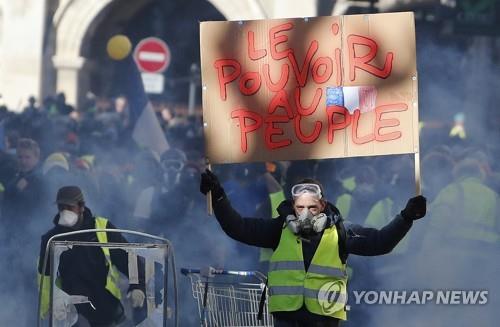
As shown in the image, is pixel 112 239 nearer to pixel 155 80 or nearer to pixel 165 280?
pixel 165 280

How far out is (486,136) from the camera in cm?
1356

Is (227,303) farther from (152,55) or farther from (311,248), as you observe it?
(152,55)

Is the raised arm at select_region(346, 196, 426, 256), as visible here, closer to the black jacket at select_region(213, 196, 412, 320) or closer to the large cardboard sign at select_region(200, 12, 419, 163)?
the black jacket at select_region(213, 196, 412, 320)

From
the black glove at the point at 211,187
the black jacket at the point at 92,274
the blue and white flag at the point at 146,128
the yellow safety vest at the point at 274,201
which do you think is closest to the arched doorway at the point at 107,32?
the blue and white flag at the point at 146,128

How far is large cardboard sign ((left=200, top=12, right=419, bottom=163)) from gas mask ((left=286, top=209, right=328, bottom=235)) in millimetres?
607

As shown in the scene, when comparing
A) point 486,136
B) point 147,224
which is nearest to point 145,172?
point 147,224

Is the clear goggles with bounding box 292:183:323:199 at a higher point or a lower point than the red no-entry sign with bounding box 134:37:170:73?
lower

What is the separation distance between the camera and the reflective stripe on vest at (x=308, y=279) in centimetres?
666

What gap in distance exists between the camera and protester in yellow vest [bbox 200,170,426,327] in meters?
6.66

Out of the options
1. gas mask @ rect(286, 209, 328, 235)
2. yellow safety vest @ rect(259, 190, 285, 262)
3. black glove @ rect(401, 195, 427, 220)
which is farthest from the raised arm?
yellow safety vest @ rect(259, 190, 285, 262)

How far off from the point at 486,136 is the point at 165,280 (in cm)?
698
